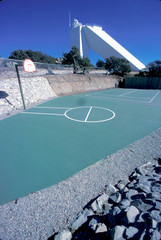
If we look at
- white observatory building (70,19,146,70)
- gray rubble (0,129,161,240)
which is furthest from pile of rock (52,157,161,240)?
white observatory building (70,19,146,70)

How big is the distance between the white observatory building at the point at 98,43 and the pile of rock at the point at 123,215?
5465 centimetres

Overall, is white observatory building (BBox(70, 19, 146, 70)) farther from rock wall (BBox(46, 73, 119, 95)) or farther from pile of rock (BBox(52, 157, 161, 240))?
pile of rock (BBox(52, 157, 161, 240))

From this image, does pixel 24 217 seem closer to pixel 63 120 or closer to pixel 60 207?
pixel 60 207

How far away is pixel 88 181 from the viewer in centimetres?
329

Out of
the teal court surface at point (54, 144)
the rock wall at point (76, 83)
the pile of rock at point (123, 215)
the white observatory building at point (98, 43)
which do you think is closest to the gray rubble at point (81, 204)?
the pile of rock at point (123, 215)

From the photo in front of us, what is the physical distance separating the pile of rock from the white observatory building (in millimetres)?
54652

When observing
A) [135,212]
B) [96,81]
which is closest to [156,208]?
[135,212]

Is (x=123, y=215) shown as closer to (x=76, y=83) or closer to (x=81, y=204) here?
(x=81, y=204)

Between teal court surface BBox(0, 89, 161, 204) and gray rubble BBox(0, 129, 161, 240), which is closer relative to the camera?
gray rubble BBox(0, 129, 161, 240)

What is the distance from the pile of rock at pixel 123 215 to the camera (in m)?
1.76

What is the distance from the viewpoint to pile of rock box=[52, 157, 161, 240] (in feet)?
5.78

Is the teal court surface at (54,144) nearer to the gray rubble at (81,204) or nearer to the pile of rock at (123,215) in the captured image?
the gray rubble at (81,204)

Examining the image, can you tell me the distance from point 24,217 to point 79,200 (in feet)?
3.84

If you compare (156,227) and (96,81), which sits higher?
(96,81)
